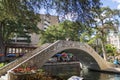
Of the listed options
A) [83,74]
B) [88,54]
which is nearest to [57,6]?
[83,74]

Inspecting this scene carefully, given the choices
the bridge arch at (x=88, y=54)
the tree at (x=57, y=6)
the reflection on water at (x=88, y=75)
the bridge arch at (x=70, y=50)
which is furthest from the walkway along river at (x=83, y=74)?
the tree at (x=57, y=6)

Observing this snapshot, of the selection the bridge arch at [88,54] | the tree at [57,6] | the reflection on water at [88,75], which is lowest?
the reflection on water at [88,75]

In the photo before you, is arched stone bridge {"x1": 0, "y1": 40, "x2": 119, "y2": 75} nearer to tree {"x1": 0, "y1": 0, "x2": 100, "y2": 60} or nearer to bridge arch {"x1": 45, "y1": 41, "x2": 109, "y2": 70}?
bridge arch {"x1": 45, "y1": 41, "x2": 109, "y2": 70}

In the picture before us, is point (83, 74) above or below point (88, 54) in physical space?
below

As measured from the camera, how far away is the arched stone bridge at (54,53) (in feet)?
58.3

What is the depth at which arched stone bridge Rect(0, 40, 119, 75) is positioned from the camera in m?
17.8

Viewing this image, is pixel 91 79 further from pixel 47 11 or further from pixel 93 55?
pixel 47 11

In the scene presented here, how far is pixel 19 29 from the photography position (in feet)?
102

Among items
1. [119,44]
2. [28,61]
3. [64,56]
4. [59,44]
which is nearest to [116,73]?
[59,44]

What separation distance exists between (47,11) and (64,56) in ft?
134

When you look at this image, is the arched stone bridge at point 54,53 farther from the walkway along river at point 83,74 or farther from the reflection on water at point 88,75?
the reflection on water at point 88,75

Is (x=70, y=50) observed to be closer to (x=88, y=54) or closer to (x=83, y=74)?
(x=88, y=54)

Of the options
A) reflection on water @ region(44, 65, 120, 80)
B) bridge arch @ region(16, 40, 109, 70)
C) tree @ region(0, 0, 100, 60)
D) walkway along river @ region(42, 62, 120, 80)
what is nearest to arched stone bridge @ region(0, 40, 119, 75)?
bridge arch @ region(16, 40, 109, 70)

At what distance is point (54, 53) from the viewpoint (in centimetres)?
2119
